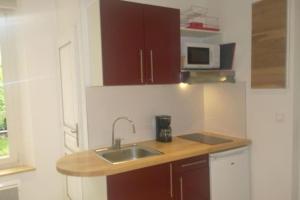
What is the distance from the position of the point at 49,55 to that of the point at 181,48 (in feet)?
4.75

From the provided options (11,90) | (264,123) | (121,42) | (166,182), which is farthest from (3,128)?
(264,123)

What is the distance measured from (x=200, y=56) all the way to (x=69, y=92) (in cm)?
135

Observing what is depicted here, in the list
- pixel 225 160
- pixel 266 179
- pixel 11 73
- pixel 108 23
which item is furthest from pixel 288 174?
pixel 11 73

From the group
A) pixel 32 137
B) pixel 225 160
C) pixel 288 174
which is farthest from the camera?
pixel 32 137

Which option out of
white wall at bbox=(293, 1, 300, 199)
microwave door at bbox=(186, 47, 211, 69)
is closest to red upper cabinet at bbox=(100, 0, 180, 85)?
microwave door at bbox=(186, 47, 211, 69)

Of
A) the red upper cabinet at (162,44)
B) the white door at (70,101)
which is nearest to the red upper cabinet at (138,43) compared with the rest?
the red upper cabinet at (162,44)

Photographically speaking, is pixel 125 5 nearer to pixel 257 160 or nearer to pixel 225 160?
pixel 225 160

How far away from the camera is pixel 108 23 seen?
1.90 meters

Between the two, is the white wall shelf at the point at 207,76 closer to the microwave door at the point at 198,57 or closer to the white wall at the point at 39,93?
the microwave door at the point at 198,57

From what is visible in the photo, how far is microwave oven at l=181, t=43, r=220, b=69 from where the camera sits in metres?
2.30

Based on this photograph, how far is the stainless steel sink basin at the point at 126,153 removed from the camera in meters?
2.09

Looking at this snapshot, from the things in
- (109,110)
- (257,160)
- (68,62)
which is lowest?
(257,160)

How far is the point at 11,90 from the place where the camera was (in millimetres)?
2660

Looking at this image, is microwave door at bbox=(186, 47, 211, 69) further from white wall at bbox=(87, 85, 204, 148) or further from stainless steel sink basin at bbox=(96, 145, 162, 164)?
stainless steel sink basin at bbox=(96, 145, 162, 164)
